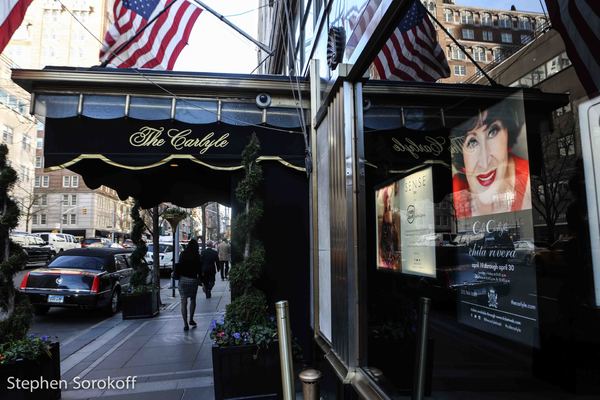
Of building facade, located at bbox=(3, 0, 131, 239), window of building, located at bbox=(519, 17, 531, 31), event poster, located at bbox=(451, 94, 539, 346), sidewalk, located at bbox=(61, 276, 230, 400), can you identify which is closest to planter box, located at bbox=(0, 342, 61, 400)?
sidewalk, located at bbox=(61, 276, 230, 400)

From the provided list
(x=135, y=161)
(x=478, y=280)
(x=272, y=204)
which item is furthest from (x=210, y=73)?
(x=478, y=280)

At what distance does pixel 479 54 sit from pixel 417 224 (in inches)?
77.1

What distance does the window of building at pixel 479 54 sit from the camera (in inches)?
118


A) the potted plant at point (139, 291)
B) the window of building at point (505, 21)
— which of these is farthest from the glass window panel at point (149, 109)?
the potted plant at point (139, 291)

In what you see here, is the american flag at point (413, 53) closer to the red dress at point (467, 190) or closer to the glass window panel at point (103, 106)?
the red dress at point (467, 190)

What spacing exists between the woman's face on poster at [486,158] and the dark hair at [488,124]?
31mm

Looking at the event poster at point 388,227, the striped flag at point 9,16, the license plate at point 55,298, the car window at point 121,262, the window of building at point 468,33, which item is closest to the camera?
the window of building at point 468,33

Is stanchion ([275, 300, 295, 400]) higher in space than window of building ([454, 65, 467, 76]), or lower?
lower

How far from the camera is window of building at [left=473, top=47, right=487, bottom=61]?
300 cm

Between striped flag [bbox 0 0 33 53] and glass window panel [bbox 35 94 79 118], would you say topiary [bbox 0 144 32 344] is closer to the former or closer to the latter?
glass window panel [bbox 35 94 79 118]

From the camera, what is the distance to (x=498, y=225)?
11.4 feet

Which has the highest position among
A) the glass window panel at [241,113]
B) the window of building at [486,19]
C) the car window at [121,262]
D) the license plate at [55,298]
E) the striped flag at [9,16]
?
the striped flag at [9,16]

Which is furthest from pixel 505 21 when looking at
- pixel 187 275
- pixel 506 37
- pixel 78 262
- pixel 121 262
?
pixel 121 262

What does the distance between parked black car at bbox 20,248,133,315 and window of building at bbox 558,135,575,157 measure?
1071 cm
